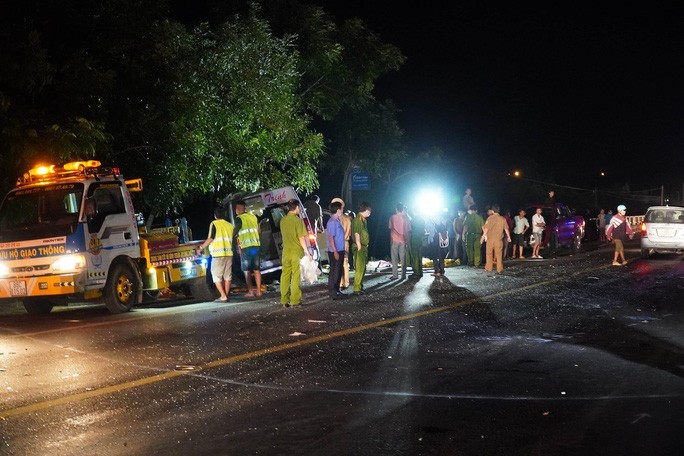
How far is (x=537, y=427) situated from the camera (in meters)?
6.49

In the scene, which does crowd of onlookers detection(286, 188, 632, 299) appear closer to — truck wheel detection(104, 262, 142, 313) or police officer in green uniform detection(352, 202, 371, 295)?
police officer in green uniform detection(352, 202, 371, 295)

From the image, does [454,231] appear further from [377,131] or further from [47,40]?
[47,40]

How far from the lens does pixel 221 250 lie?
1573cm

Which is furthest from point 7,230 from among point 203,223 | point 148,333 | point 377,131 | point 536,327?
point 377,131

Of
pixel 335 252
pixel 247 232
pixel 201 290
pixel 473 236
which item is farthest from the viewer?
pixel 473 236

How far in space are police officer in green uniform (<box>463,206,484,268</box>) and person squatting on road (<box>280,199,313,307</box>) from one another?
10.6 m

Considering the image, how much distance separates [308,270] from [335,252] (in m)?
3.67

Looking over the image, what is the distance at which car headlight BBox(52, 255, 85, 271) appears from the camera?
13742 millimetres

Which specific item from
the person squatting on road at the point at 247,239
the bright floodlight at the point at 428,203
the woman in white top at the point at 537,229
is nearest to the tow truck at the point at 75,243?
the person squatting on road at the point at 247,239

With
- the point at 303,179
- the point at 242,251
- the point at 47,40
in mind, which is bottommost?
the point at 242,251

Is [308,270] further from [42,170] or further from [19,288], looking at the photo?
[19,288]

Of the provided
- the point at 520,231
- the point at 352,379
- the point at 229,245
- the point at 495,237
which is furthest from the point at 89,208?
the point at 520,231

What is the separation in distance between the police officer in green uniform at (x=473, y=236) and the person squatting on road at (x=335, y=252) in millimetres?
9240

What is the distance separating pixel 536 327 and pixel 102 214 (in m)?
7.40
